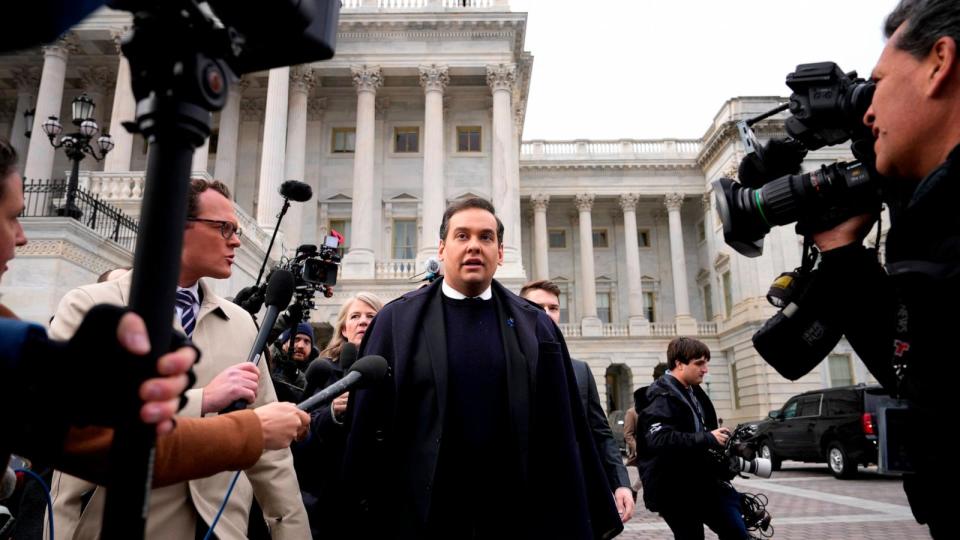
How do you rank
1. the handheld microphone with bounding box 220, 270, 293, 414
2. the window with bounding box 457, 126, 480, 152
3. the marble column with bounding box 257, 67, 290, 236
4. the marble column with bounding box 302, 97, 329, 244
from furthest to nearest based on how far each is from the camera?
the window with bounding box 457, 126, 480, 152
the marble column with bounding box 302, 97, 329, 244
the marble column with bounding box 257, 67, 290, 236
the handheld microphone with bounding box 220, 270, 293, 414

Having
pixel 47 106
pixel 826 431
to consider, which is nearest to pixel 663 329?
pixel 826 431

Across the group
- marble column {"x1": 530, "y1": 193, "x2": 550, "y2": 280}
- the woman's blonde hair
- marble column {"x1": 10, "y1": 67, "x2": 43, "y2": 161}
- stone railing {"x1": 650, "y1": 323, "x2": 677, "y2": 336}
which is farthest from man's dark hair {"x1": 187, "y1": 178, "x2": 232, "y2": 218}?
stone railing {"x1": 650, "y1": 323, "x2": 677, "y2": 336}

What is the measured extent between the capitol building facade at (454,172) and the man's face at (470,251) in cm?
1608

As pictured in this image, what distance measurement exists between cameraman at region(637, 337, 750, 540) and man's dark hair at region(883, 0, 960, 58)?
3.53 metres

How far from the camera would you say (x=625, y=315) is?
41906mm

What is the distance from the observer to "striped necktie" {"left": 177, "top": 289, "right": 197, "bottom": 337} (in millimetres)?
2785

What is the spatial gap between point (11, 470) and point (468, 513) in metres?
1.62

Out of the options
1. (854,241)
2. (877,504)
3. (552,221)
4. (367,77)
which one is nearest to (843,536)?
(877,504)

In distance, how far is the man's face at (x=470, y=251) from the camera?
3.01m

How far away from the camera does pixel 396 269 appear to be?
27688 mm

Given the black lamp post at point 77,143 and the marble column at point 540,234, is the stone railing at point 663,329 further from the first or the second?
the black lamp post at point 77,143

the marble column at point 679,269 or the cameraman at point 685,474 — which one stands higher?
the marble column at point 679,269

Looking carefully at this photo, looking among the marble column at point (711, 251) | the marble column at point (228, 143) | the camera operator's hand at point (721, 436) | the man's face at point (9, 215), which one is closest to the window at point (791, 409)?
the camera operator's hand at point (721, 436)

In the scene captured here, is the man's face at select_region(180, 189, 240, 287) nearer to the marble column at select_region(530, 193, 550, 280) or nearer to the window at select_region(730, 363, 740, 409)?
the marble column at select_region(530, 193, 550, 280)
